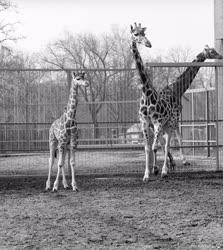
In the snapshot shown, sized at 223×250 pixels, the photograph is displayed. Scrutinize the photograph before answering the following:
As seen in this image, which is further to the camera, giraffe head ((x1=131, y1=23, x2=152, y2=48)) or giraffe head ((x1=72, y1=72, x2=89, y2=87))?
giraffe head ((x1=131, y1=23, x2=152, y2=48))

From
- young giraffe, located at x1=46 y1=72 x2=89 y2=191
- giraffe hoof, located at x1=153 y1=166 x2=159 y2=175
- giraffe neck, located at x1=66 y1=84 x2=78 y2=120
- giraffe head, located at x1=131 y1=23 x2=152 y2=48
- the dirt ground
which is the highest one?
giraffe head, located at x1=131 y1=23 x2=152 y2=48

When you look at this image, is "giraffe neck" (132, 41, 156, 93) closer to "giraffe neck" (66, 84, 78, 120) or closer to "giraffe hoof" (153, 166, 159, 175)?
"giraffe hoof" (153, 166, 159, 175)

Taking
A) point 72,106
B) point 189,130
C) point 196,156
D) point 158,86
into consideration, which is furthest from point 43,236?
point 189,130

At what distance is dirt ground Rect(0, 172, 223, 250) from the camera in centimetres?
600

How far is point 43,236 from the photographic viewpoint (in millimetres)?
6316

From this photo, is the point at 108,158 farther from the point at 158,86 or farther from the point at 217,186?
the point at 217,186

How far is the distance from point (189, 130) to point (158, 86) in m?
4.34

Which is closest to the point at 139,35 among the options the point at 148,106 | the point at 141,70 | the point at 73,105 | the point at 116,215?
the point at 141,70

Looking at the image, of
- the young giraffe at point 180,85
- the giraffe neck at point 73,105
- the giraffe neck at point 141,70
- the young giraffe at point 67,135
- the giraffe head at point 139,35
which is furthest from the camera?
the young giraffe at point 180,85

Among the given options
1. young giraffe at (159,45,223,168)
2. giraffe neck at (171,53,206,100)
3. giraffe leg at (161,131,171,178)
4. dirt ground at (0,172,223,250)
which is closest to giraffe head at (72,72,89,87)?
dirt ground at (0,172,223,250)

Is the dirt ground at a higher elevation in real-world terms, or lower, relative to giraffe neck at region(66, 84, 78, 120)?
lower

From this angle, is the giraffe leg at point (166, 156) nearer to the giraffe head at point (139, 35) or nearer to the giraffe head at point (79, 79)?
the giraffe head at point (139, 35)

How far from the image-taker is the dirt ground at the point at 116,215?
6.00m

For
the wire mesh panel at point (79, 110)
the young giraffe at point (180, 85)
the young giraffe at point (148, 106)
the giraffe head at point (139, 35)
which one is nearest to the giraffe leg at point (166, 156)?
the young giraffe at point (148, 106)
